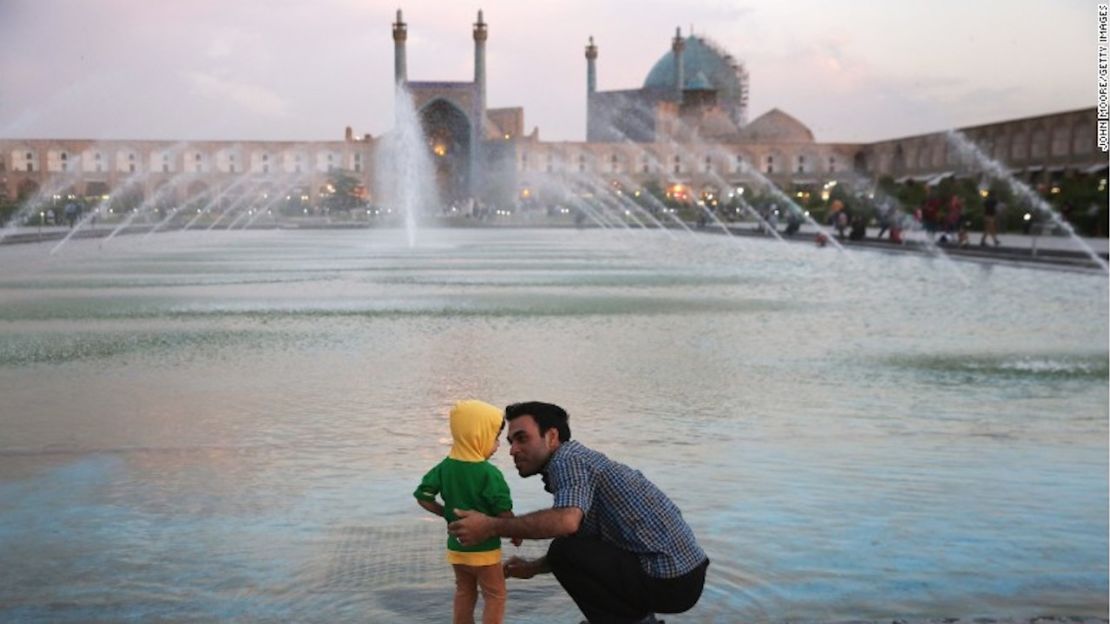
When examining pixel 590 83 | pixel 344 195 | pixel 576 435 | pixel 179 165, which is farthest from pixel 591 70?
pixel 576 435

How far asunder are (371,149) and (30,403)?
3744 inches

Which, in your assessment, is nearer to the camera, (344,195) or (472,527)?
(472,527)

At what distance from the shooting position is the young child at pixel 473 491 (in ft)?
10.1

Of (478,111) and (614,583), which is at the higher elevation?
(478,111)

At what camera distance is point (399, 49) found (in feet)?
297

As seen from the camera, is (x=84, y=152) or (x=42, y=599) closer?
(x=42, y=599)

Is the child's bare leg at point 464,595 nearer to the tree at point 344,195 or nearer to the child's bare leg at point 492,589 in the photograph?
the child's bare leg at point 492,589

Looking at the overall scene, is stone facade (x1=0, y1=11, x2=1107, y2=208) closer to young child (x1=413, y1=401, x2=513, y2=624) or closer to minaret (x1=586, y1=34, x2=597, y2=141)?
minaret (x1=586, y1=34, x2=597, y2=141)

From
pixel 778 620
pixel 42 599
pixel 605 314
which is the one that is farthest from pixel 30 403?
pixel 605 314

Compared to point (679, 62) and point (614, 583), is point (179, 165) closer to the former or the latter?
point (679, 62)

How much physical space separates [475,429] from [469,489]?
0.16 meters

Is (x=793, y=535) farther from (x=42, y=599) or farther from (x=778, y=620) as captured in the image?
(x=42, y=599)

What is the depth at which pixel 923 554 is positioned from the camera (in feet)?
14.5

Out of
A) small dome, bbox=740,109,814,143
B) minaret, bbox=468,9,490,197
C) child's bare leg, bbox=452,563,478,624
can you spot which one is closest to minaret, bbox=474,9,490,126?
minaret, bbox=468,9,490,197
